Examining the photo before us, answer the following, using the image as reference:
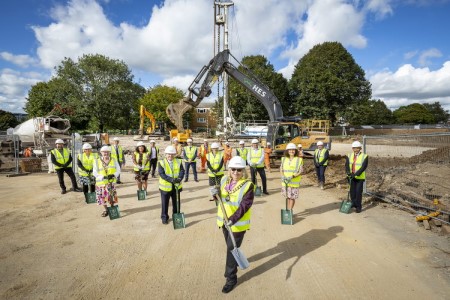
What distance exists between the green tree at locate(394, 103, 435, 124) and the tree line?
40.4 meters

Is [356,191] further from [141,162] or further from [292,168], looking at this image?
[141,162]

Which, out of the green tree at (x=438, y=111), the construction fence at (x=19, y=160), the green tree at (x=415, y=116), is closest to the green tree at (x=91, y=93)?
the construction fence at (x=19, y=160)

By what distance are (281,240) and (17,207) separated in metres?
7.70

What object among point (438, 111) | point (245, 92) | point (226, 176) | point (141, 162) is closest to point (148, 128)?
point (245, 92)

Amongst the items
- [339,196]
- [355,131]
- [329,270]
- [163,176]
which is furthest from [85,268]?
[355,131]

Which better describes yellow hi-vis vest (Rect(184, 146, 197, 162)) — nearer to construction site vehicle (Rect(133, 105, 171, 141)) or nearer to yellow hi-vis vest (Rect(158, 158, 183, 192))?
yellow hi-vis vest (Rect(158, 158, 183, 192))

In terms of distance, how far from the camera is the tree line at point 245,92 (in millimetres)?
34906

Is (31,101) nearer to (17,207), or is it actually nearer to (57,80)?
(57,80)

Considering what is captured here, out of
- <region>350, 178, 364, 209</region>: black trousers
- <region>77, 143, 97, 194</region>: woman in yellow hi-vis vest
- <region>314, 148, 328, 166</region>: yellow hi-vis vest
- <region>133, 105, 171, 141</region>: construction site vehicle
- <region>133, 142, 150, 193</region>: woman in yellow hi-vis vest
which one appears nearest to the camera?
<region>350, 178, 364, 209</region>: black trousers

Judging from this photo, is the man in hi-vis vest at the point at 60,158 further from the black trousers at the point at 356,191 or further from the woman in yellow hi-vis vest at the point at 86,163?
the black trousers at the point at 356,191

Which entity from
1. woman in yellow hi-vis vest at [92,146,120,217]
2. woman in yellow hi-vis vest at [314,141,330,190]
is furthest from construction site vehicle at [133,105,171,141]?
woman in yellow hi-vis vest at [92,146,120,217]

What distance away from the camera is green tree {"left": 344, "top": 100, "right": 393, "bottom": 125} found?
34.6 meters

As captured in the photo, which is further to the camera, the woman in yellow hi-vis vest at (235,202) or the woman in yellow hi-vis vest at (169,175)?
the woman in yellow hi-vis vest at (169,175)

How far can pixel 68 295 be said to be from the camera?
3.83m
